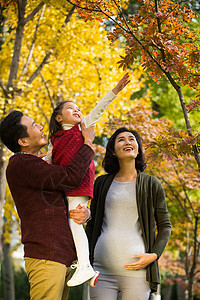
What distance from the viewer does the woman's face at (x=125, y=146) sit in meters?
2.94

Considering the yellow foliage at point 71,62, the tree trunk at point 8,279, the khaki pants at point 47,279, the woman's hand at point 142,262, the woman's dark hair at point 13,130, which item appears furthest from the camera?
the tree trunk at point 8,279

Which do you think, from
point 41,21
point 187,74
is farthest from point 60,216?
point 41,21

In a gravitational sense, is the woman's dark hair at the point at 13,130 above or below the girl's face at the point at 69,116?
below

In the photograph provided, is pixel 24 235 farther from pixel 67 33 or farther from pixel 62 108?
pixel 67 33

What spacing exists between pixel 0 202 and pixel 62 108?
418 centimetres

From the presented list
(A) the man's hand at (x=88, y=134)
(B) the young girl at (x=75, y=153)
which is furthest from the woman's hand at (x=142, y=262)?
(A) the man's hand at (x=88, y=134)

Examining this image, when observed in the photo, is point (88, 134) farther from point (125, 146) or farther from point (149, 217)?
point (149, 217)

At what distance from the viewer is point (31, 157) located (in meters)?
2.33

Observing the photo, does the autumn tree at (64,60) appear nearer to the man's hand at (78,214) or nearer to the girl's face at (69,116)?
the girl's face at (69,116)

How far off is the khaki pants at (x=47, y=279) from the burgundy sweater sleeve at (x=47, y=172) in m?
0.43

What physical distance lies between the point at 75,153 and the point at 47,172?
30cm

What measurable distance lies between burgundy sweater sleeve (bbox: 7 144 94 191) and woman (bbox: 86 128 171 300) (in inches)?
24.5

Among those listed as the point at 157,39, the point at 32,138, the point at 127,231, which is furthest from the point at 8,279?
the point at 157,39

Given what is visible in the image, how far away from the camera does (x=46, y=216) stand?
2.21 meters
